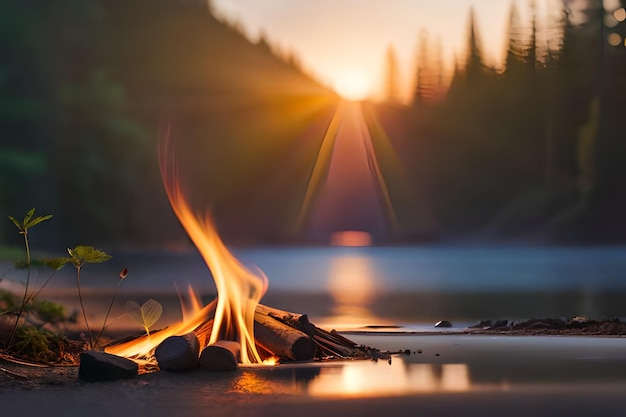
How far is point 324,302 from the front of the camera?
766cm

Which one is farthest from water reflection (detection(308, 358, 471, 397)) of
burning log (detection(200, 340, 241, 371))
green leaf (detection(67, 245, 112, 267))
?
green leaf (detection(67, 245, 112, 267))

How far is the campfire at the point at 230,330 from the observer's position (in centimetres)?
434

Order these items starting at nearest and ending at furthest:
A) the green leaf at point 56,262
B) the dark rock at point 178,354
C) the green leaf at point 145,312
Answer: the dark rock at point 178,354, the green leaf at point 56,262, the green leaf at point 145,312

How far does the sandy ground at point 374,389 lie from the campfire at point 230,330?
0.19 meters

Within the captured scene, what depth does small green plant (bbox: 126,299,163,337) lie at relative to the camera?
16.1ft

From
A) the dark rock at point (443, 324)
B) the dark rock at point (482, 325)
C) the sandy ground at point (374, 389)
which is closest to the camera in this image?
the sandy ground at point (374, 389)

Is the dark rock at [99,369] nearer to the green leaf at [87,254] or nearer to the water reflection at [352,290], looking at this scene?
the green leaf at [87,254]

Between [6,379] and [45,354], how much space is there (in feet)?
2.40

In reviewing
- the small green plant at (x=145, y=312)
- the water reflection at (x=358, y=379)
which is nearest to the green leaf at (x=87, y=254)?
the small green plant at (x=145, y=312)

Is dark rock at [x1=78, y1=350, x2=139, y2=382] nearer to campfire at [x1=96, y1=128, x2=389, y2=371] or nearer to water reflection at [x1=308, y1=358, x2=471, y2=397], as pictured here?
campfire at [x1=96, y1=128, x2=389, y2=371]

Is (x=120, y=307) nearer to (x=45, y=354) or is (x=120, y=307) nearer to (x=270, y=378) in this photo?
(x=45, y=354)

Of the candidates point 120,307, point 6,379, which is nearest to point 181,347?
point 6,379

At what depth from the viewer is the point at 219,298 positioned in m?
5.03

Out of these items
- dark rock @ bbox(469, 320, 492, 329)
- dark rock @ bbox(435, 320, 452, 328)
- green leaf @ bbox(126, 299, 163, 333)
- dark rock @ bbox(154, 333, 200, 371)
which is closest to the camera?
dark rock @ bbox(154, 333, 200, 371)
